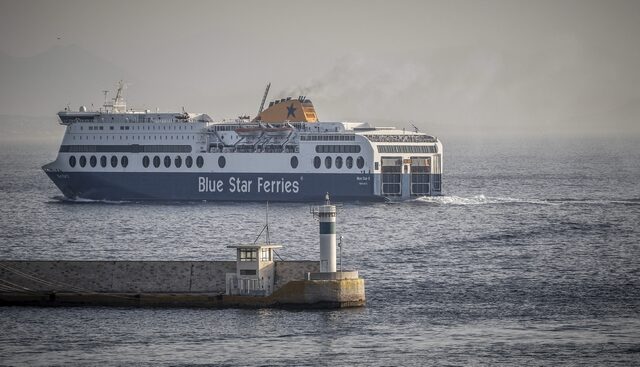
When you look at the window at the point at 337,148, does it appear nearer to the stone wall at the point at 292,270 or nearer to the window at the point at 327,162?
the window at the point at 327,162

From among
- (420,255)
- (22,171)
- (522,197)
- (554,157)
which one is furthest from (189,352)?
(554,157)

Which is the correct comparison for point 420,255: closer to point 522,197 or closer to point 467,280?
point 467,280

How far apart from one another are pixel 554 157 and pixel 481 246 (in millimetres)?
126595

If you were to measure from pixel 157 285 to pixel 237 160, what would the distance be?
4880 centimetres

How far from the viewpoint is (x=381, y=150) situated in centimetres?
9606

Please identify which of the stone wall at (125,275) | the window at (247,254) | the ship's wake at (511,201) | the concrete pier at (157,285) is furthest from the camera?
the ship's wake at (511,201)

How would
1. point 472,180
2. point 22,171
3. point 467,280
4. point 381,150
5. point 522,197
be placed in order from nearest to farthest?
point 467,280 → point 381,150 → point 522,197 → point 472,180 → point 22,171

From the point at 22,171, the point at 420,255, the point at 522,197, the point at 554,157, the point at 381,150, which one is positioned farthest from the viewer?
the point at 554,157

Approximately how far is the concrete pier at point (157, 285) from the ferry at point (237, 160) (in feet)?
153

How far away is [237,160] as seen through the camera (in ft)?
322

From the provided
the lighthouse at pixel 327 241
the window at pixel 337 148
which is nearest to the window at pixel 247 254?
the lighthouse at pixel 327 241

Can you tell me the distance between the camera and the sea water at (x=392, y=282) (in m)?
43.4

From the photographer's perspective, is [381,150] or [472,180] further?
[472,180]

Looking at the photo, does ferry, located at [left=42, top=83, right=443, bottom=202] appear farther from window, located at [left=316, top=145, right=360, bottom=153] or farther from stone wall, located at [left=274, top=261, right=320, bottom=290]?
stone wall, located at [left=274, top=261, right=320, bottom=290]
